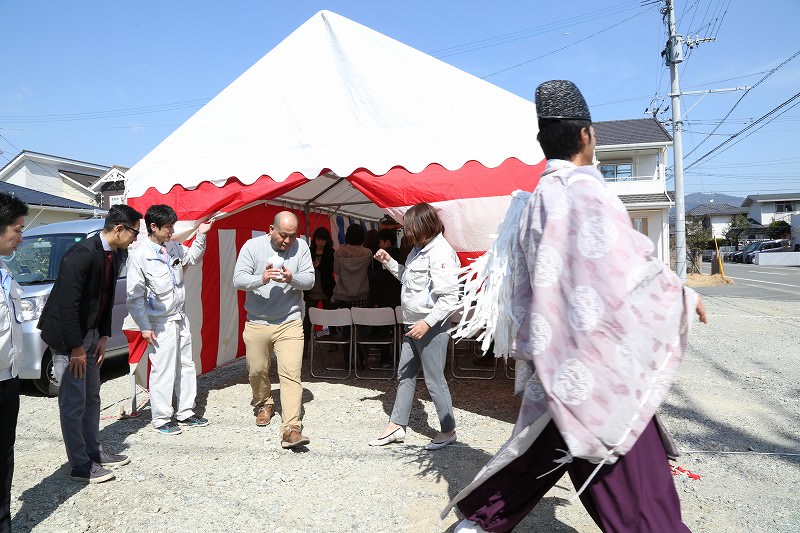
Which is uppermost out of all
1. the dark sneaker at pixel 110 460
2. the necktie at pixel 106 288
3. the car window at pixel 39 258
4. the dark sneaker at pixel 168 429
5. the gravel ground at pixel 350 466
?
the car window at pixel 39 258

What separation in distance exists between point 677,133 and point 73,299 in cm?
1629

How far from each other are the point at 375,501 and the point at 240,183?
298 centimetres

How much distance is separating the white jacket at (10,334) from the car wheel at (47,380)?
313 cm

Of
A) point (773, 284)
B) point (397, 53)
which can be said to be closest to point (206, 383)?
point (397, 53)

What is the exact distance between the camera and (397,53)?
4.92 metres

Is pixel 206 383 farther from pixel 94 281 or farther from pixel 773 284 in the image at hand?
pixel 773 284

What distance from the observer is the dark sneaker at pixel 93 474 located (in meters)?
3.19

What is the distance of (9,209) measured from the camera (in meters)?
2.41

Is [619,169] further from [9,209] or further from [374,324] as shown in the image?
[9,209]

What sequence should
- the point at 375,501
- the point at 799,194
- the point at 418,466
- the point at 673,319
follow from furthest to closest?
the point at 799,194, the point at 418,466, the point at 375,501, the point at 673,319

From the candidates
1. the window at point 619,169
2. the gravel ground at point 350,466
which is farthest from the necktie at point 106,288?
the window at point 619,169

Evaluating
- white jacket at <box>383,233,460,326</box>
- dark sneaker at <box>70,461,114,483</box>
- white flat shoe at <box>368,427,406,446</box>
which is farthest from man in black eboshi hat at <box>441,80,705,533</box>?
dark sneaker at <box>70,461,114,483</box>

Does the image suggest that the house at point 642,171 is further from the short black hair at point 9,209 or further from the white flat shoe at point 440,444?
the short black hair at point 9,209

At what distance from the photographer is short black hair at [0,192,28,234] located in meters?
2.38
